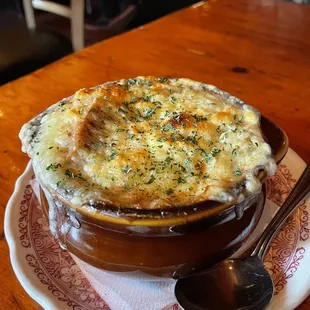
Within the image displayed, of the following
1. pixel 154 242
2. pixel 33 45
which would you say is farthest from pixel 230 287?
pixel 33 45

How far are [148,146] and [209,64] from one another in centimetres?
67

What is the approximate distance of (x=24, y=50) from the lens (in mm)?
1826

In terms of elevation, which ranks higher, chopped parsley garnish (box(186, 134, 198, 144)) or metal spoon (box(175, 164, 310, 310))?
chopped parsley garnish (box(186, 134, 198, 144))

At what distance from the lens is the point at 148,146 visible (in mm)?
702

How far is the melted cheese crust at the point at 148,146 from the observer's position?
617mm

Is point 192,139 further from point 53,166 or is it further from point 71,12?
point 71,12

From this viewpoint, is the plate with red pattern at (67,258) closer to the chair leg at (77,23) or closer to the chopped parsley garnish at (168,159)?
the chopped parsley garnish at (168,159)

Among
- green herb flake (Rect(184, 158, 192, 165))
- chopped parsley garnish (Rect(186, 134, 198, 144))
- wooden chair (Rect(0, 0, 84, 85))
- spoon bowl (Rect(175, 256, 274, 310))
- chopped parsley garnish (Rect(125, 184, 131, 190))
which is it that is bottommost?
wooden chair (Rect(0, 0, 84, 85))

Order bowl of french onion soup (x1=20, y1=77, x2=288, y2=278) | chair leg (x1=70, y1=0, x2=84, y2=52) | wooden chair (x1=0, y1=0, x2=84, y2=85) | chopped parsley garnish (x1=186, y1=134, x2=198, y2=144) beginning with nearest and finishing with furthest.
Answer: bowl of french onion soup (x1=20, y1=77, x2=288, y2=278)
chopped parsley garnish (x1=186, y1=134, x2=198, y2=144)
wooden chair (x1=0, y1=0, x2=84, y2=85)
chair leg (x1=70, y1=0, x2=84, y2=52)

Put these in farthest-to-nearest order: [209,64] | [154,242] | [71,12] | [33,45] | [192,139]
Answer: [71,12], [33,45], [209,64], [192,139], [154,242]

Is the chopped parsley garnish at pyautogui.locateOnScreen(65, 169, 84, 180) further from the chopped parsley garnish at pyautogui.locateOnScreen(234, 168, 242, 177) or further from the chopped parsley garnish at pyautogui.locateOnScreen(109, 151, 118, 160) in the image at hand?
the chopped parsley garnish at pyautogui.locateOnScreen(234, 168, 242, 177)

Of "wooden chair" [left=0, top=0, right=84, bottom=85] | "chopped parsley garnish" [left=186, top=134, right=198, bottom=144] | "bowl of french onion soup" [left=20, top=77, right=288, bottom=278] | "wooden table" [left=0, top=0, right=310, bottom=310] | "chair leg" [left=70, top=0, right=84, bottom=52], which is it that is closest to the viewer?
"bowl of french onion soup" [left=20, top=77, right=288, bottom=278]

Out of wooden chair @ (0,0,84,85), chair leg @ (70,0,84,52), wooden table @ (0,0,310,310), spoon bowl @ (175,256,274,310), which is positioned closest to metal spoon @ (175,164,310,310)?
spoon bowl @ (175,256,274,310)

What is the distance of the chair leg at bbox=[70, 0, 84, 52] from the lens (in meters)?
2.06
